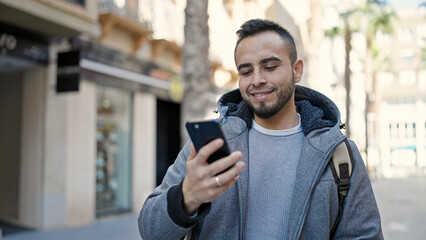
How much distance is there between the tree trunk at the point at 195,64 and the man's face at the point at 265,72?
13.7 ft

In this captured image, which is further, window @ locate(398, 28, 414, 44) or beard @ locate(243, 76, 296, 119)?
window @ locate(398, 28, 414, 44)

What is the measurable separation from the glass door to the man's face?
9504mm

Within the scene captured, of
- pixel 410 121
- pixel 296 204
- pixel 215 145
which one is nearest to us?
pixel 215 145

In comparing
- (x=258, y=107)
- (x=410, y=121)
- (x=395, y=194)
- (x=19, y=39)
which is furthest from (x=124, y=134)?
(x=410, y=121)

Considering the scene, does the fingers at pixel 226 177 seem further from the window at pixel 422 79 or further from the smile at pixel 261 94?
the window at pixel 422 79

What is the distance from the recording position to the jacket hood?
1.98 m

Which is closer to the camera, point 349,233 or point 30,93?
point 349,233

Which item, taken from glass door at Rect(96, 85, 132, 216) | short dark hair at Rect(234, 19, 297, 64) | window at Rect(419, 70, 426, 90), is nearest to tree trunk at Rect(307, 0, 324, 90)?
glass door at Rect(96, 85, 132, 216)

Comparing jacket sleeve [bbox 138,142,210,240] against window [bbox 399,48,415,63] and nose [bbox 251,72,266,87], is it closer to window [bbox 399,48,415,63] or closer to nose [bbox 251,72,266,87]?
nose [bbox 251,72,266,87]

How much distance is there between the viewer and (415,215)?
11859mm

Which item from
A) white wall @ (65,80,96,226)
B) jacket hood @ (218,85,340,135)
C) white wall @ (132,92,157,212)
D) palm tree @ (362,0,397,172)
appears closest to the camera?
jacket hood @ (218,85,340,135)

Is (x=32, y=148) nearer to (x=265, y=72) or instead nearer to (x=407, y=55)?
(x=265, y=72)

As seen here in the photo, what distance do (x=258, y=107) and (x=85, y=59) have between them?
8.96 m

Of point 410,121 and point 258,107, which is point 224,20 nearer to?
point 258,107
